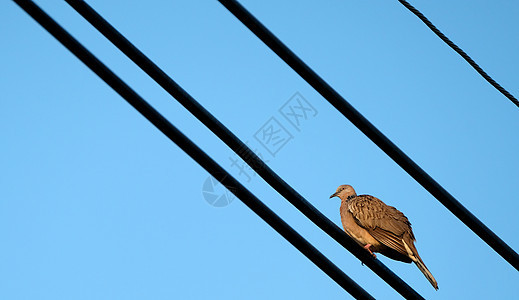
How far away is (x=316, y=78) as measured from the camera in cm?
330

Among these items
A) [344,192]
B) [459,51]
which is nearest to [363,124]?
[459,51]

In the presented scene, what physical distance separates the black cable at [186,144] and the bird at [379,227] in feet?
11.3

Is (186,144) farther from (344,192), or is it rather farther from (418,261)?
(344,192)

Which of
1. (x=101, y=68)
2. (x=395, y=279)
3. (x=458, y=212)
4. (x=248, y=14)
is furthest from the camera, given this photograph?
(x=395, y=279)

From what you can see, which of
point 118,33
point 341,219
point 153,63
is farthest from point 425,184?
point 341,219

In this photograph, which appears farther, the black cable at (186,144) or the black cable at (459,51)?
the black cable at (459,51)

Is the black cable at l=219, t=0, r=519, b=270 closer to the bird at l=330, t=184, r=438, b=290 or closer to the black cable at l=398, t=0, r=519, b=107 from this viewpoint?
the black cable at l=398, t=0, r=519, b=107

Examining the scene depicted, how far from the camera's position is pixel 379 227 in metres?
7.42

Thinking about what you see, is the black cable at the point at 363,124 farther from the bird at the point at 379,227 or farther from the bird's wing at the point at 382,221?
the bird's wing at the point at 382,221

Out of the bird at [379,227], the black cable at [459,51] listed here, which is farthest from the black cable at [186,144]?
the bird at [379,227]

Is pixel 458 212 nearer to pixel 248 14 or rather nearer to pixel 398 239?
pixel 248 14

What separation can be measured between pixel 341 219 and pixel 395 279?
4681 millimetres

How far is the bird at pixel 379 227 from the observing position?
7008mm

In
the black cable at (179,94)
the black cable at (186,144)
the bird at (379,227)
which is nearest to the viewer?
the black cable at (186,144)
